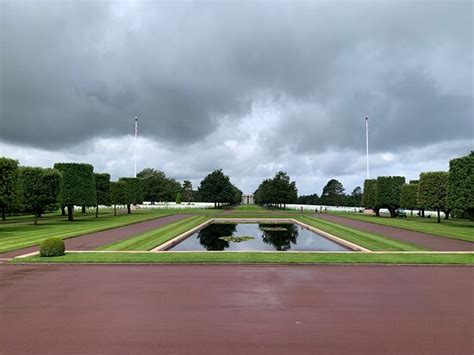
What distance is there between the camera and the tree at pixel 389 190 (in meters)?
54.8

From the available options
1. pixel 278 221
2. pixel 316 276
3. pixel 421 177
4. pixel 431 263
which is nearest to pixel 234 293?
pixel 316 276

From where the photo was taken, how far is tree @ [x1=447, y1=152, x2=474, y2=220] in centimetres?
3209

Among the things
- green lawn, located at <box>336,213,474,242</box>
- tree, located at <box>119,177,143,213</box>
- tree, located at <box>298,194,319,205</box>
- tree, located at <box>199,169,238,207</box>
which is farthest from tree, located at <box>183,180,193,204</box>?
green lawn, located at <box>336,213,474,242</box>

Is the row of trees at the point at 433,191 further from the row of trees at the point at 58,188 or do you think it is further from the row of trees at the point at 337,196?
the row of trees at the point at 337,196

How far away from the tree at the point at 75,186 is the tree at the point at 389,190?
40.2 m

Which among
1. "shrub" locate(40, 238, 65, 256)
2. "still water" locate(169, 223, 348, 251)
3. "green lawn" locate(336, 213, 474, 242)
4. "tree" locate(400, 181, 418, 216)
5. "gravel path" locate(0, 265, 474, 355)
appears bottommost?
"still water" locate(169, 223, 348, 251)

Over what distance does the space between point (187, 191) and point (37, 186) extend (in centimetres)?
14014

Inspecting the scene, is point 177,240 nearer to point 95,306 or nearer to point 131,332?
point 95,306

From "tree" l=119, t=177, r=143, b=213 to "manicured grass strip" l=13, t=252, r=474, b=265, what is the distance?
4717 cm

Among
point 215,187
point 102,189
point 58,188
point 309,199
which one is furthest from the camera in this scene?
point 309,199

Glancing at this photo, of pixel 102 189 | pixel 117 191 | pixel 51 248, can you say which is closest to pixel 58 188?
pixel 102 189

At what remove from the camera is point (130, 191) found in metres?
64.1

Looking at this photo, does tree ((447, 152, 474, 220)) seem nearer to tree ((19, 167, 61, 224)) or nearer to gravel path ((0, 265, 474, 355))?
gravel path ((0, 265, 474, 355))

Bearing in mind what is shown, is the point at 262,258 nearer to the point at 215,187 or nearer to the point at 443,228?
the point at 443,228
